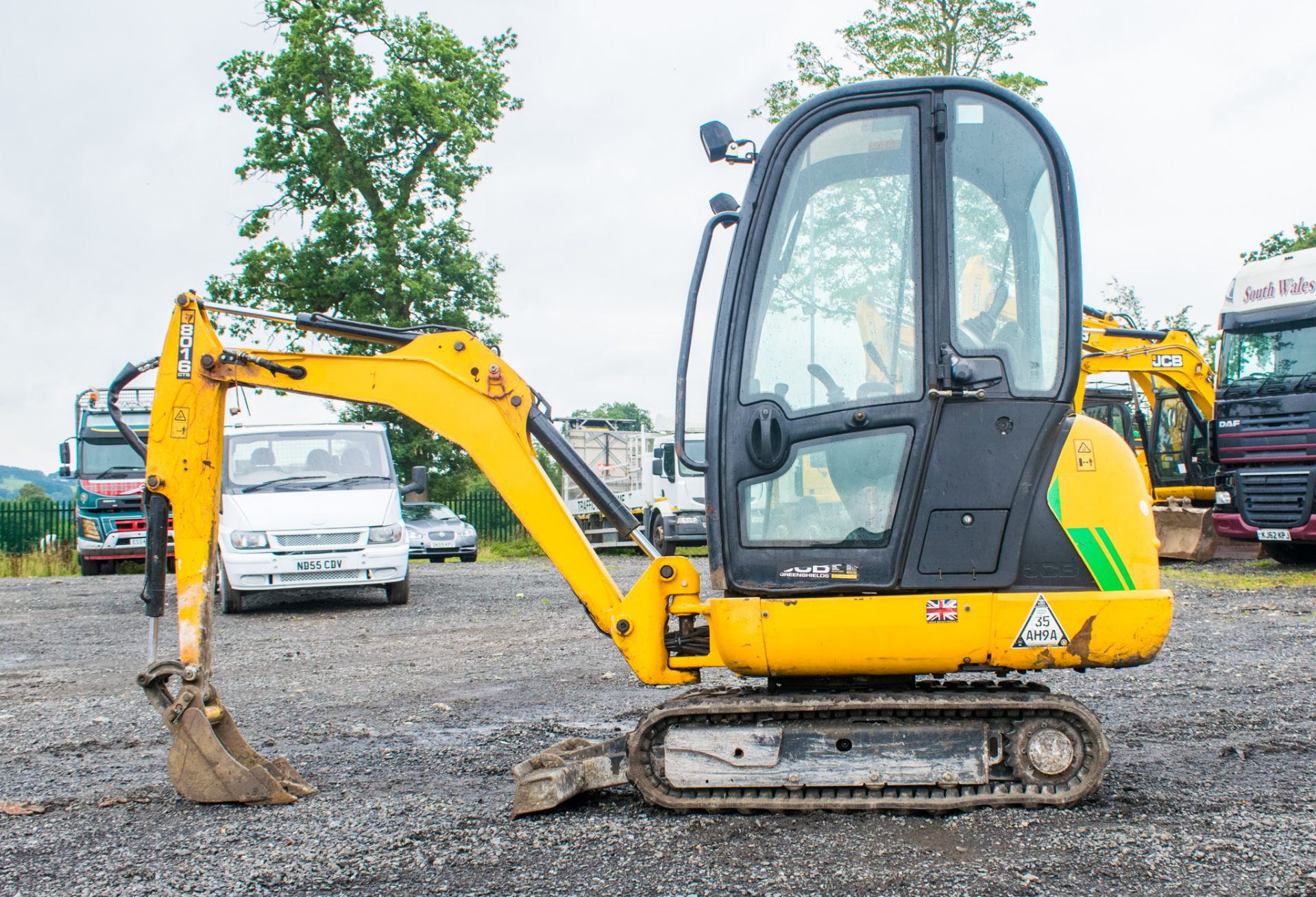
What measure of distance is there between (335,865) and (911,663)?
84.7 inches

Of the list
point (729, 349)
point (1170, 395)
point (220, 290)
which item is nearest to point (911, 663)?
point (729, 349)

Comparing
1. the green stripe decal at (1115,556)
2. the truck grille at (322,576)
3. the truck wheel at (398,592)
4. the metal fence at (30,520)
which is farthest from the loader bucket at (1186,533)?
the metal fence at (30,520)

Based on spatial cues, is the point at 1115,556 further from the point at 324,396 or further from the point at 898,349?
the point at 324,396

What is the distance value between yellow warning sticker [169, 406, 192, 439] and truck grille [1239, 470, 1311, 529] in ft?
44.8

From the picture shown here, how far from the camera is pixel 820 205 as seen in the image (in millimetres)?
4277

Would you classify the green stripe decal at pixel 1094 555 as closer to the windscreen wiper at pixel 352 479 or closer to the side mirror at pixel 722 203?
the side mirror at pixel 722 203

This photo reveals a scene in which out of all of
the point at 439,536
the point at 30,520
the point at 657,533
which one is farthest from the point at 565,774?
the point at 30,520

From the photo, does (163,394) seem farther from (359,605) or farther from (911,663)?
(359,605)

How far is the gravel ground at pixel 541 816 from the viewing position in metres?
3.61

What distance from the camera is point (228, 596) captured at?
38.3 ft

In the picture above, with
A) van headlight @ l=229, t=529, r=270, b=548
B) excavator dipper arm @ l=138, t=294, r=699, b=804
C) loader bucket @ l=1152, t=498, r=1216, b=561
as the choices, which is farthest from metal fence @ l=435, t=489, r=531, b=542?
excavator dipper arm @ l=138, t=294, r=699, b=804

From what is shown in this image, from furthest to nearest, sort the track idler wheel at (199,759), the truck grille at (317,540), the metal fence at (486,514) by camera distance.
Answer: the metal fence at (486,514), the truck grille at (317,540), the track idler wheel at (199,759)

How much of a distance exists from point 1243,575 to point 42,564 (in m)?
19.8

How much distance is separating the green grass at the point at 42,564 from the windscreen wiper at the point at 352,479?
10.6 m
